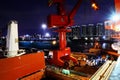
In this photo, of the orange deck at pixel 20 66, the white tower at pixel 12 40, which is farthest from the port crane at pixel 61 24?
the white tower at pixel 12 40

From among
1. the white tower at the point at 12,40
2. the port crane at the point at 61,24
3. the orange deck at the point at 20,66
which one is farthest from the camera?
the port crane at the point at 61,24

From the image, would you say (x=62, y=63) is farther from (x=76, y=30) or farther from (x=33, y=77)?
(x=76, y=30)

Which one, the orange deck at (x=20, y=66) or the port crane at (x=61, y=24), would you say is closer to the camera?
the orange deck at (x=20, y=66)

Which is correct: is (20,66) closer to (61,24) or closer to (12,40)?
(12,40)

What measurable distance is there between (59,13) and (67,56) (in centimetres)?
300

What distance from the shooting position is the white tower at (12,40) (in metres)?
→ 5.60

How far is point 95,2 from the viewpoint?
13648 millimetres

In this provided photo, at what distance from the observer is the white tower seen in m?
5.60

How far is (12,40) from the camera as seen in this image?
567cm

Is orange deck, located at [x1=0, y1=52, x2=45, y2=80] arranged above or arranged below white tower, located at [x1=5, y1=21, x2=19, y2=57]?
below

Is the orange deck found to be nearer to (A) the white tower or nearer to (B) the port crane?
(A) the white tower

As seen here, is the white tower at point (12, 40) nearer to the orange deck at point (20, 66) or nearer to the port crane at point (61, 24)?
the orange deck at point (20, 66)

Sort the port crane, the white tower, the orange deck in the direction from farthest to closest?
the port crane, the white tower, the orange deck

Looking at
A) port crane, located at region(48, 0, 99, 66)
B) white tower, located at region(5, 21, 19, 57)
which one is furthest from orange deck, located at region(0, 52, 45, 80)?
port crane, located at region(48, 0, 99, 66)
